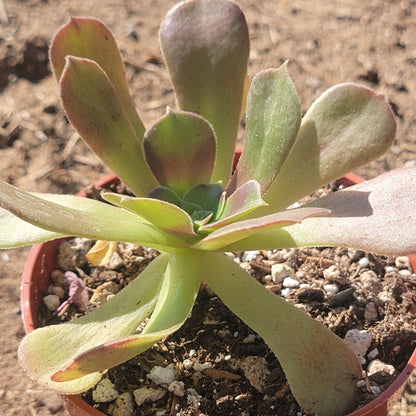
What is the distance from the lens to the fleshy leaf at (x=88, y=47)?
4.50 feet

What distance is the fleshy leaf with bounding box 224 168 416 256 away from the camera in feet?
3.74

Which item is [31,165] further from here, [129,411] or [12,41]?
[129,411]

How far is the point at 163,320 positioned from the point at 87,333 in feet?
0.54

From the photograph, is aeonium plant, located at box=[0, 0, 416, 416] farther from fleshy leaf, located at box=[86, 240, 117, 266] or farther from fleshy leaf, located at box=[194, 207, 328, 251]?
fleshy leaf, located at box=[86, 240, 117, 266]

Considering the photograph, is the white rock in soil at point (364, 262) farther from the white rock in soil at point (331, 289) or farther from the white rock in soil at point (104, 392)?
the white rock in soil at point (104, 392)

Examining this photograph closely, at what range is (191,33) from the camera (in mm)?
1410

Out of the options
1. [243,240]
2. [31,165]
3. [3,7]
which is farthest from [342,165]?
[3,7]

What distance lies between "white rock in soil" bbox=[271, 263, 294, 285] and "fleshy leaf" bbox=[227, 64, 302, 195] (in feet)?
1.06

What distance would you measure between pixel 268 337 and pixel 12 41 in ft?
6.10

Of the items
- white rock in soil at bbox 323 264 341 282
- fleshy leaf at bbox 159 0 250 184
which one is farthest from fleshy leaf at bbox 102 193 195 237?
white rock in soil at bbox 323 264 341 282

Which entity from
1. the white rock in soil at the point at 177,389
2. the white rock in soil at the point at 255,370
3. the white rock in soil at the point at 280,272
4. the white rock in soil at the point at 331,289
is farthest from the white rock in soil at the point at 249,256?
the white rock in soil at the point at 177,389

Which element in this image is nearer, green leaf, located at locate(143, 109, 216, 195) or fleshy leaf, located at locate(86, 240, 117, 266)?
green leaf, located at locate(143, 109, 216, 195)

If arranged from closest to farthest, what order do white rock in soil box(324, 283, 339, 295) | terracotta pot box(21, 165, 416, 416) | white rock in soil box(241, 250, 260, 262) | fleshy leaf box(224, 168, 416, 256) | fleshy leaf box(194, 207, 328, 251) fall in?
fleshy leaf box(194, 207, 328, 251)
fleshy leaf box(224, 168, 416, 256)
terracotta pot box(21, 165, 416, 416)
white rock in soil box(324, 283, 339, 295)
white rock in soil box(241, 250, 260, 262)

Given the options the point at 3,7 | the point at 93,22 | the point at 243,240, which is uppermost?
the point at 93,22
